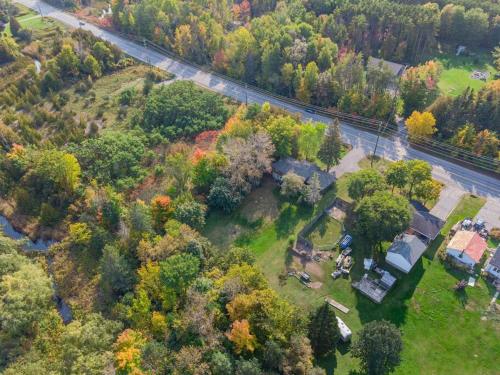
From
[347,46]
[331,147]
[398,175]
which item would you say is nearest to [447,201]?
Answer: [398,175]

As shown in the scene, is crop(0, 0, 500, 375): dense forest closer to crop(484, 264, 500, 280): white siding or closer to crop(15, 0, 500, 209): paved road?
crop(15, 0, 500, 209): paved road

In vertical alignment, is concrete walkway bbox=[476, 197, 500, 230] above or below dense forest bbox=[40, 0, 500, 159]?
below

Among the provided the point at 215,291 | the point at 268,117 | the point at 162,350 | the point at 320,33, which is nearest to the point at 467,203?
the point at 268,117

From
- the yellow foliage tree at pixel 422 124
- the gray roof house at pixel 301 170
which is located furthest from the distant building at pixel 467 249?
the yellow foliage tree at pixel 422 124

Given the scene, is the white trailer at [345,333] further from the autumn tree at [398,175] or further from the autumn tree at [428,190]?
the autumn tree at [428,190]

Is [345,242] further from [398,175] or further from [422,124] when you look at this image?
[422,124]

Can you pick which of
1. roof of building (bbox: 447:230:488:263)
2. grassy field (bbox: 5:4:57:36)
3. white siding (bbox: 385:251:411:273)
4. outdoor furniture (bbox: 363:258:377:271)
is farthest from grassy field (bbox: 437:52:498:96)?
grassy field (bbox: 5:4:57:36)

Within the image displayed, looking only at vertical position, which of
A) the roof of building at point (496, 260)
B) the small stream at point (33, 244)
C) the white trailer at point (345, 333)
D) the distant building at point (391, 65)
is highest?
the distant building at point (391, 65)
